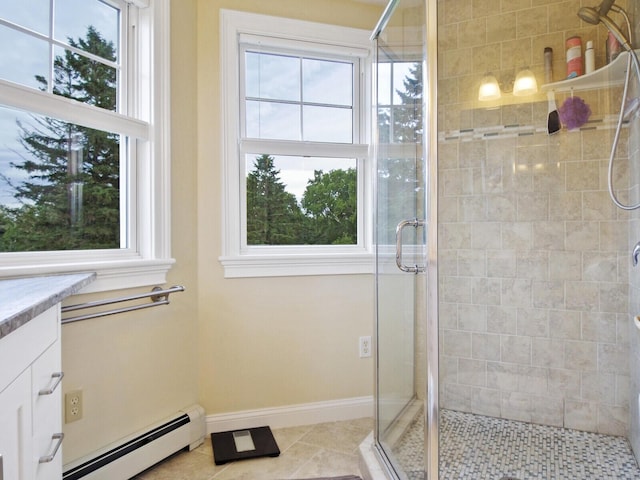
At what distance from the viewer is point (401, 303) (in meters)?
1.78

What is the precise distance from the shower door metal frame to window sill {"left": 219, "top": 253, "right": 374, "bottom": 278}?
2.78ft

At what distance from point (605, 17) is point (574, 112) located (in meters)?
0.40

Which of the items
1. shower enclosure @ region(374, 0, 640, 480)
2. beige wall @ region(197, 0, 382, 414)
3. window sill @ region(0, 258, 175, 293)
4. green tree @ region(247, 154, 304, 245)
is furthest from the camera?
green tree @ region(247, 154, 304, 245)

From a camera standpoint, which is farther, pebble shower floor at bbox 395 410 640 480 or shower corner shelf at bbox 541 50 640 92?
shower corner shelf at bbox 541 50 640 92

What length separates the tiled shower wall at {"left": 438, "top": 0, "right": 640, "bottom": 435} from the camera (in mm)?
1914

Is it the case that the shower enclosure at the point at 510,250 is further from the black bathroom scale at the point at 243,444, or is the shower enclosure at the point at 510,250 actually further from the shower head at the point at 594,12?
the black bathroom scale at the point at 243,444

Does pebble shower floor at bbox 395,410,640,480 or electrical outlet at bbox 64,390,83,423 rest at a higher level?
electrical outlet at bbox 64,390,83,423

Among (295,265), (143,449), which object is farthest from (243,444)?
(295,265)

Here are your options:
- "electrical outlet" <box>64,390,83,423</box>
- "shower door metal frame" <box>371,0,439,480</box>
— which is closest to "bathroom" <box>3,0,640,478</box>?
"electrical outlet" <box>64,390,83,423</box>

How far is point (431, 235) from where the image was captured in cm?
137

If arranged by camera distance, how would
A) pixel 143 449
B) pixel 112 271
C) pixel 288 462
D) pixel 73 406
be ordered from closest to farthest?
1. pixel 73 406
2. pixel 112 271
3. pixel 143 449
4. pixel 288 462

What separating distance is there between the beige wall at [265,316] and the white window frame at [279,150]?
0.15ft

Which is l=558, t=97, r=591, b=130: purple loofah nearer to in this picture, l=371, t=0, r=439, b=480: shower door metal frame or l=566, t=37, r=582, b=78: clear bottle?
l=566, t=37, r=582, b=78: clear bottle

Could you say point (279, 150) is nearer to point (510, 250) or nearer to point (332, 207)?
point (332, 207)
